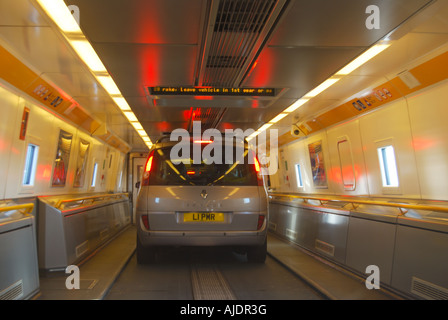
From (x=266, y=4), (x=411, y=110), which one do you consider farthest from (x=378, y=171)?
(x=266, y=4)

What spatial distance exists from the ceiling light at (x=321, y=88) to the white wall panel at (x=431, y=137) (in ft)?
4.86

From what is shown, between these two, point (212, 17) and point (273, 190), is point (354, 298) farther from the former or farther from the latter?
point (273, 190)

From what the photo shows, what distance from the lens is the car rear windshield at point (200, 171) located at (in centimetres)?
592

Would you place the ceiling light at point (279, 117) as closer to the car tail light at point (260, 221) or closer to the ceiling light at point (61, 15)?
the car tail light at point (260, 221)

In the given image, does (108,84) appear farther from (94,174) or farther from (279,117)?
(94,174)

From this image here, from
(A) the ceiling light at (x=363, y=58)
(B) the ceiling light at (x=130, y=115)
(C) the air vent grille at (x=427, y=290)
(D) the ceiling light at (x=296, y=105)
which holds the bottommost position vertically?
(C) the air vent grille at (x=427, y=290)

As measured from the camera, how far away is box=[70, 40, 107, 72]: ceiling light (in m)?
4.76

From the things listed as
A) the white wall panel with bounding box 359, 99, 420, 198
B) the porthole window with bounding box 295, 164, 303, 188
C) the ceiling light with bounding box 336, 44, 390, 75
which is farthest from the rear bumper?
the porthole window with bounding box 295, 164, 303, 188

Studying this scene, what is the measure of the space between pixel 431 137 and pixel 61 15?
6.04 m

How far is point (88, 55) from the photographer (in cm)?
519

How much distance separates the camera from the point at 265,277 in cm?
562

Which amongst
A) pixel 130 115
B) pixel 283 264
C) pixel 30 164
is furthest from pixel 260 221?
pixel 130 115

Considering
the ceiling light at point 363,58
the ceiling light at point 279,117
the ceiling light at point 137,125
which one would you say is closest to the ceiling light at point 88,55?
the ceiling light at point 363,58

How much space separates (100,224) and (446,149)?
756cm
